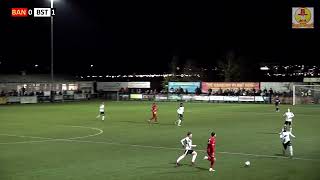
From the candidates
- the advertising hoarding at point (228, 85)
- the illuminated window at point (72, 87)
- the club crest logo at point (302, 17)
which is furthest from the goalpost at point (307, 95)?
the illuminated window at point (72, 87)

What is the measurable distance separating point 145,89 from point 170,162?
7666cm

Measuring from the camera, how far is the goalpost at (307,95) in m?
68.8

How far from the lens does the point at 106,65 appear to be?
17475cm

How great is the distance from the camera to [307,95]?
228 feet

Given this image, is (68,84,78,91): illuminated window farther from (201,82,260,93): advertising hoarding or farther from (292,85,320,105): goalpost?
(292,85,320,105): goalpost

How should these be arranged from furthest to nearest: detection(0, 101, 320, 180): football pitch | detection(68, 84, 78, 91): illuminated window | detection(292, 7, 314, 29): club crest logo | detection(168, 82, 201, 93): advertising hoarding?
1. detection(68, 84, 78, 91): illuminated window
2. detection(168, 82, 201, 93): advertising hoarding
3. detection(292, 7, 314, 29): club crest logo
4. detection(0, 101, 320, 180): football pitch

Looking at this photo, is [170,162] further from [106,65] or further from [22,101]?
[106,65]

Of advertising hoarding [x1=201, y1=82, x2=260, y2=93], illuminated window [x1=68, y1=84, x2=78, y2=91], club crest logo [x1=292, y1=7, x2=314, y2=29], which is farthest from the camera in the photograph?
illuminated window [x1=68, y1=84, x2=78, y2=91]

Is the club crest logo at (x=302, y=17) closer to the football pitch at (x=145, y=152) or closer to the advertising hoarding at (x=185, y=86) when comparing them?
the football pitch at (x=145, y=152)

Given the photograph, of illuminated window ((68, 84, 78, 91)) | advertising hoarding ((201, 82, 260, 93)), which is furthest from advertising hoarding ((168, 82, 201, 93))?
illuminated window ((68, 84, 78, 91))

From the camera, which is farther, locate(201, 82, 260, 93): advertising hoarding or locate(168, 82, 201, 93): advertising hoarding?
locate(168, 82, 201, 93): advertising hoarding

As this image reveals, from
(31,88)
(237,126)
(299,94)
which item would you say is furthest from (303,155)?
(31,88)

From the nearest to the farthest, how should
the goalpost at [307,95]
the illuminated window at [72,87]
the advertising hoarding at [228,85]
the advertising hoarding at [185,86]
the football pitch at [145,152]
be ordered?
the football pitch at [145,152] < the goalpost at [307,95] < the advertising hoarding at [228,85] < the advertising hoarding at [185,86] < the illuminated window at [72,87]

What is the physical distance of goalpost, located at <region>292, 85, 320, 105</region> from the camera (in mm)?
68750
